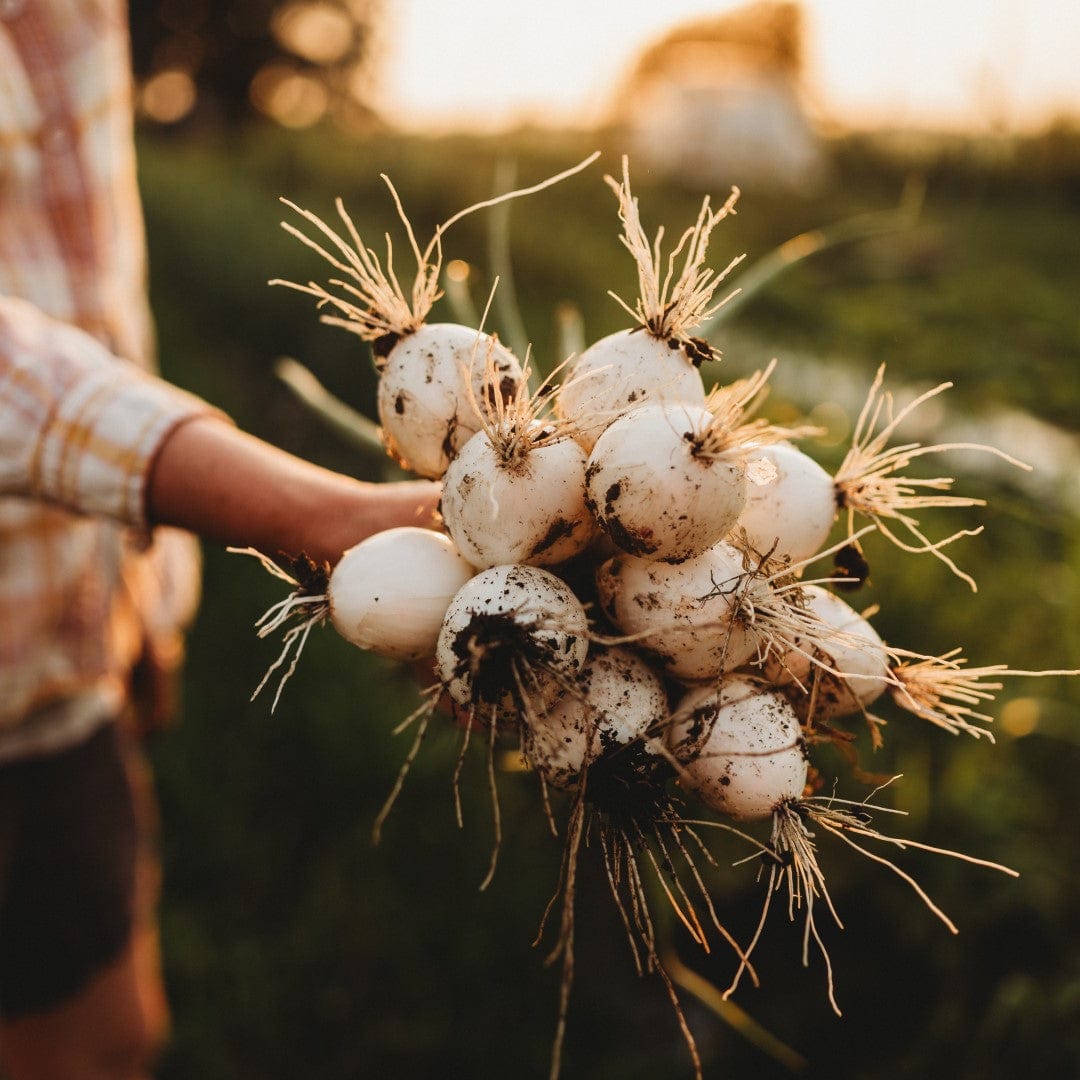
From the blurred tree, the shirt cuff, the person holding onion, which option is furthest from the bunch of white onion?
the blurred tree

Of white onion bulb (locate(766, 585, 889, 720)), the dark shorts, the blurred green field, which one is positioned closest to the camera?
white onion bulb (locate(766, 585, 889, 720))

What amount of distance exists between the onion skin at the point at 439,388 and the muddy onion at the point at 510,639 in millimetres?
157

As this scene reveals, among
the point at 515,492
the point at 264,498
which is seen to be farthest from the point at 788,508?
the point at 264,498

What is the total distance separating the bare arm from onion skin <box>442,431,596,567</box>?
0.36 ft

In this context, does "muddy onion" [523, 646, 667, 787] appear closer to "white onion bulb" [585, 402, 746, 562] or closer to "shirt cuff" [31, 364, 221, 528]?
"white onion bulb" [585, 402, 746, 562]

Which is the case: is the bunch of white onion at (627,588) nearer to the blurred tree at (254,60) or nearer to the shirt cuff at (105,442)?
the shirt cuff at (105,442)

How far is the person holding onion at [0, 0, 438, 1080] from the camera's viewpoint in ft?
3.06

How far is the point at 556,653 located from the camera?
727 millimetres

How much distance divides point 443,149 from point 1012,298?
16.5 feet

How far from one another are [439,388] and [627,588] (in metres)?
0.25

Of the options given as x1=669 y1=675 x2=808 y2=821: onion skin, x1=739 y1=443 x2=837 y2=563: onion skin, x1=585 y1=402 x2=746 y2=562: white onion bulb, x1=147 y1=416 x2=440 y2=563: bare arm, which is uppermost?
x1=585 y1=402 x2=746 y2=562: white onion bulb

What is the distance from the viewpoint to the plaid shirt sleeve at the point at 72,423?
0.93m

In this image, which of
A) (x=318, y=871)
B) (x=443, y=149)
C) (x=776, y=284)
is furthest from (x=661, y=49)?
(x=318, y=871)

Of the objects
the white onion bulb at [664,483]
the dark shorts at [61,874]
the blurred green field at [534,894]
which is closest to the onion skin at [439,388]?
the white onion bulb at [664,483]
